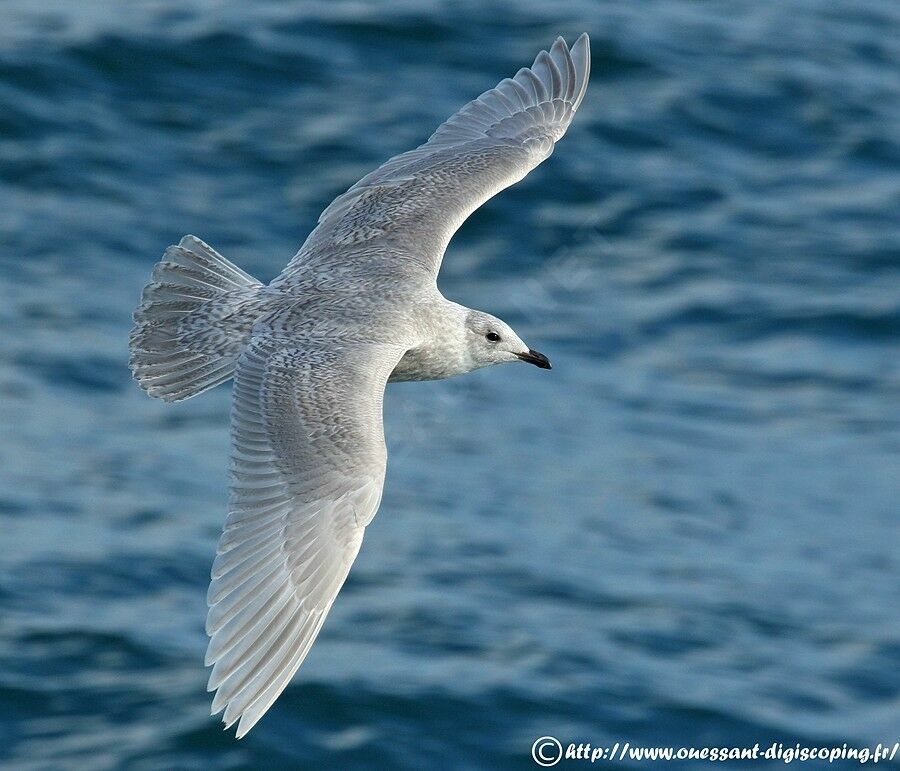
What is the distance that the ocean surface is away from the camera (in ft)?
31.3

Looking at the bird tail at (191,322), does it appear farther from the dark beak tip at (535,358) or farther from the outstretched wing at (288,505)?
the dark beak tip at (535,358)

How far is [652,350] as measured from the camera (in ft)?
42.0

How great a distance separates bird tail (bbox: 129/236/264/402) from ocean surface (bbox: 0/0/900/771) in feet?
7.90

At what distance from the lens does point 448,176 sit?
335 inches

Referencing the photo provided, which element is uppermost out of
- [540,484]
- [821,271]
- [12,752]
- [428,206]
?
[428,206]

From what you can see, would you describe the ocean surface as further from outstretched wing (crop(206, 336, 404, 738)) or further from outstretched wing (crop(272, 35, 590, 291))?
outstretched wing (crop(206, 336, 404, 738))

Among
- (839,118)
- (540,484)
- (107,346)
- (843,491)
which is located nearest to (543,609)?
(540,484)

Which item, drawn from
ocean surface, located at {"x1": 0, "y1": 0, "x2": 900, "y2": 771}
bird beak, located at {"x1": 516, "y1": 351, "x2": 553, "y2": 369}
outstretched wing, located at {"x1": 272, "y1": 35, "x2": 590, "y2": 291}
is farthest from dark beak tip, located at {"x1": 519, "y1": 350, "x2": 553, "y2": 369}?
ocean surface, located at {"x1": 0, "y1": 0, "x2": 900, "y2": 771}

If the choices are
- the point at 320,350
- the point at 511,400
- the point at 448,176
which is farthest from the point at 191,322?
the point at 511,400

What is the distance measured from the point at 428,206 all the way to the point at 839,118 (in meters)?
7.50

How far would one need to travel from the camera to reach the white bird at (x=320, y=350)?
6.00 m

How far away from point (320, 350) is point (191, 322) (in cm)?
93

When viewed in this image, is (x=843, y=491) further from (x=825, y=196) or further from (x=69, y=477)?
(x=69, y=477)

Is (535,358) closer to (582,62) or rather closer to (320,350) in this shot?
(320,350)
